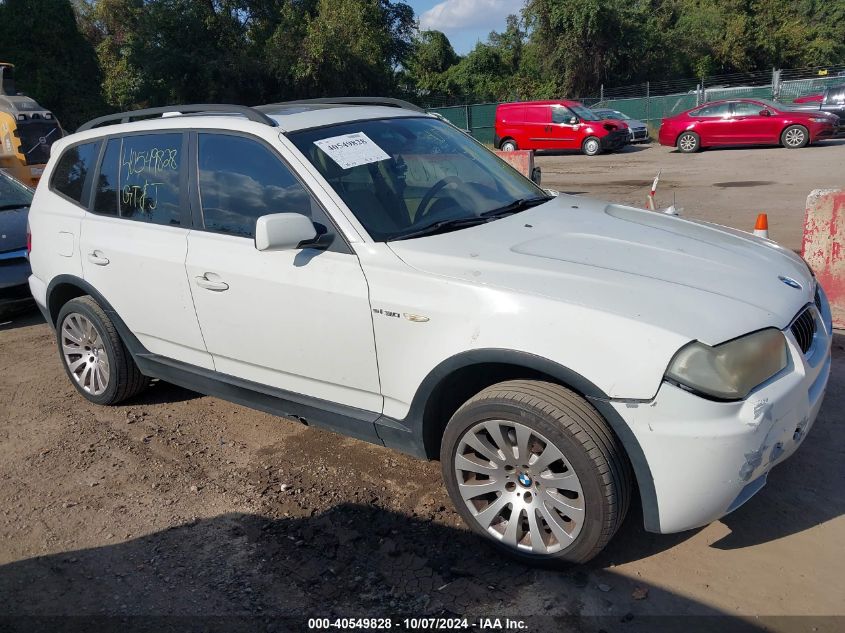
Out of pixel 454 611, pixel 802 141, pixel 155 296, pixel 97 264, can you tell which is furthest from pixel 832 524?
pixel 802 141

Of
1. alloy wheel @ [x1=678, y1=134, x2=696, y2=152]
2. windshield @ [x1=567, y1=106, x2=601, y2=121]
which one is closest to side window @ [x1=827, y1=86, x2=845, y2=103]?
alloy wheel @ [x1=678, y1=134, x2=696, y2=152]

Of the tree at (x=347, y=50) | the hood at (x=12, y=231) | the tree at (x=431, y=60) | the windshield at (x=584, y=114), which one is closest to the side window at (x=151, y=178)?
the hood at (x=12, y=231)

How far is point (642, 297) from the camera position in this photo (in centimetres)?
284

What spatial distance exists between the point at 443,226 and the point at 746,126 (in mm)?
21148

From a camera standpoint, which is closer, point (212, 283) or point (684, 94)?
point (212, 283)

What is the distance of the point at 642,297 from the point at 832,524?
1468 millimetres

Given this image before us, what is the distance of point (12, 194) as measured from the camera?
8.29m

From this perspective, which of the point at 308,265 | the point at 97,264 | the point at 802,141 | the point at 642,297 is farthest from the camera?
the point at 802,141

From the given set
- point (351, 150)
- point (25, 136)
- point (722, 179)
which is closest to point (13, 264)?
point (351, 150)

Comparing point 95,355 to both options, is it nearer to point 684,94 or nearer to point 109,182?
point 109,182

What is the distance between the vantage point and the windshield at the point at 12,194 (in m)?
8.09

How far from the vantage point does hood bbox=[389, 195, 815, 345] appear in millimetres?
2807

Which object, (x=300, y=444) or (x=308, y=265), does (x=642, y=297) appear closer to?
(x=308, y=265)

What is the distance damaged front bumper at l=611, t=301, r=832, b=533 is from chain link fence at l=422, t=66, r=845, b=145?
25854 millimetres
